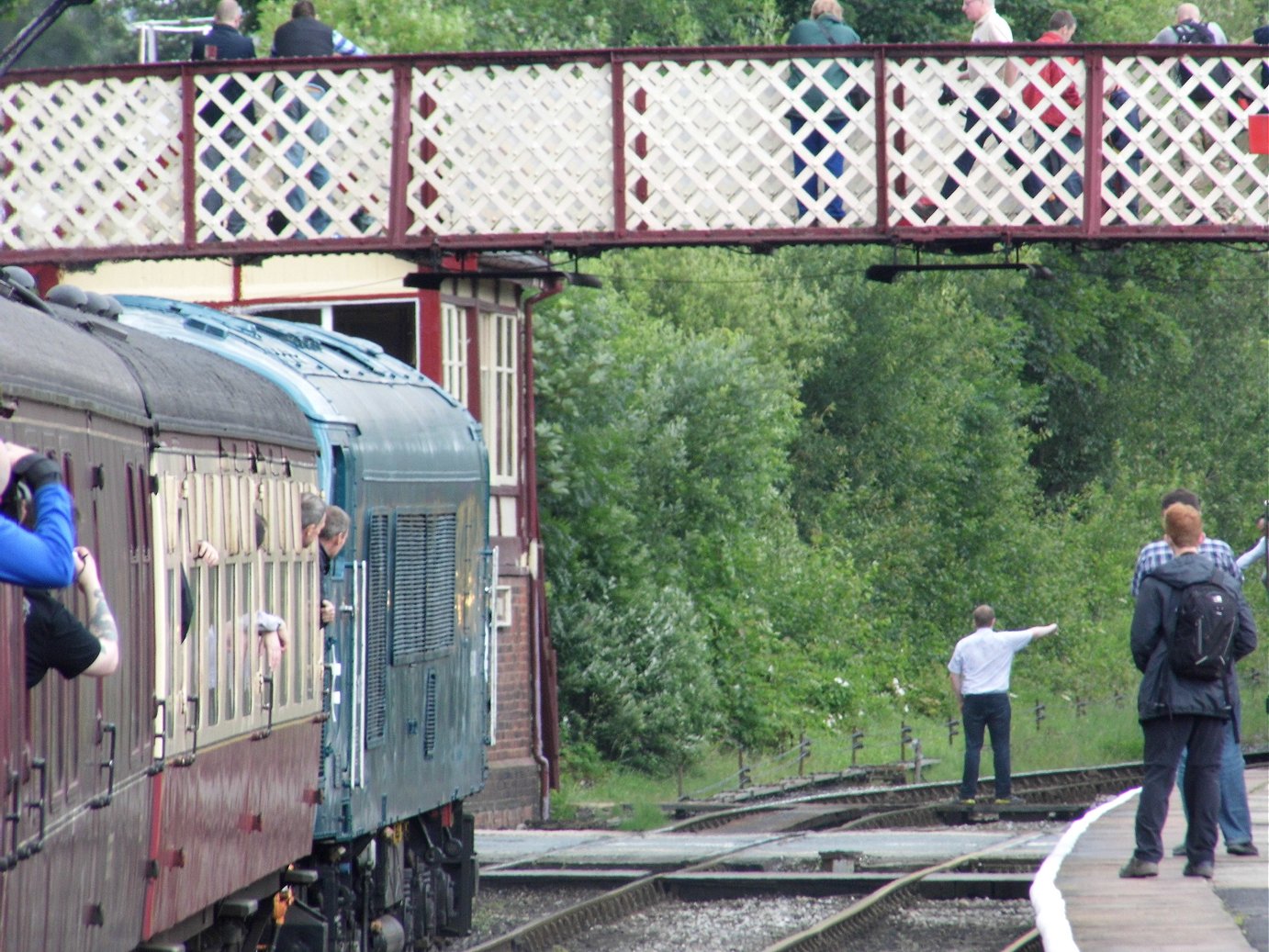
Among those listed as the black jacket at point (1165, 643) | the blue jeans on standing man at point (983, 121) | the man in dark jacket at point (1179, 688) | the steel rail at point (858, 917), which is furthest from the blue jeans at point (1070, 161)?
the black jacket at point (1165, 643)

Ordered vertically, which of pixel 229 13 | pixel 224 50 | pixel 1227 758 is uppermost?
pixel 229 13

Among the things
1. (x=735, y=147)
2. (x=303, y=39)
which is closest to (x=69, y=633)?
(x=735, y=147)

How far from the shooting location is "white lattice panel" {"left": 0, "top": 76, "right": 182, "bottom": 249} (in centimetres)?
1527

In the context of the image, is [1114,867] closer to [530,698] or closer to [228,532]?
[228,532]

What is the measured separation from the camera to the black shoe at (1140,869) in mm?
9836

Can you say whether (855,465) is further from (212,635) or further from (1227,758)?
(212,635)

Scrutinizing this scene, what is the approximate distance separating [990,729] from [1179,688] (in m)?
7.86

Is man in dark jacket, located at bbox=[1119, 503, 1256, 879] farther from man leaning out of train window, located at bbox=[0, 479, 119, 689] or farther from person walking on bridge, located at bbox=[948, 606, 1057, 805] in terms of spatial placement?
person walking on bridge, located at bbox=[948, 606, 1057, 805]

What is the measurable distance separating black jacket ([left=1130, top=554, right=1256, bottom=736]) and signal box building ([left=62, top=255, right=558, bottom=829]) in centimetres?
930

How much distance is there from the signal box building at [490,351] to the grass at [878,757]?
2.63 feet

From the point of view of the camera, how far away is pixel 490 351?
2055 centimetres

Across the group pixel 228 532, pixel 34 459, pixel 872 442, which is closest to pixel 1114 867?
pixel 228 532

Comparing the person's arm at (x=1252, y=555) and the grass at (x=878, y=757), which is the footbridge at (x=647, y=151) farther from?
the grass at (x=878, y=757)

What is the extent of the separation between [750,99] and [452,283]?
550cm
